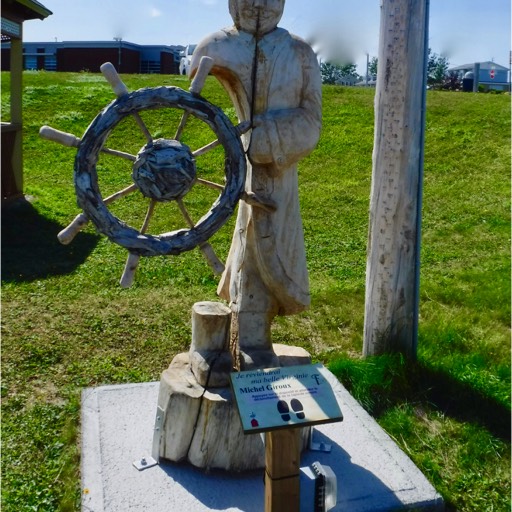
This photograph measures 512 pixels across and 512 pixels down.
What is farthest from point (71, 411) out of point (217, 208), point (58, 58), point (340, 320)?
point (58, 58)

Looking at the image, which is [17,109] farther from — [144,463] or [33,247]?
[144,463]

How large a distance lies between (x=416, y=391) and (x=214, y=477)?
1.60 meters

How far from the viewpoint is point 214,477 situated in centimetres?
288

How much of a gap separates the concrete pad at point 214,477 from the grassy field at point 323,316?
0.17 metres

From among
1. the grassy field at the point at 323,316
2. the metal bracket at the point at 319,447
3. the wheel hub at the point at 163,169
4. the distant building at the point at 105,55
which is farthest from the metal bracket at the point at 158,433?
the distant building at the point at 105,55

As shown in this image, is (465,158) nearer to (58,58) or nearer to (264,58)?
(264,58)

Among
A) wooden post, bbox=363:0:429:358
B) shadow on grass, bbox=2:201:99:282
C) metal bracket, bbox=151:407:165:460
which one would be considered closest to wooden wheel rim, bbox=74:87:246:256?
metal bracket, bbox=151:407:165:460

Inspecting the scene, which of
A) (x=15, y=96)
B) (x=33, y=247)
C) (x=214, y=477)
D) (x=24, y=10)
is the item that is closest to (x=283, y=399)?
(x=214, y=477)

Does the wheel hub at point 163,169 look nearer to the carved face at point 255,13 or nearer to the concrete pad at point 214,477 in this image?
the carved face at point 255,13

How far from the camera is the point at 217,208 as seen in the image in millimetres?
2383

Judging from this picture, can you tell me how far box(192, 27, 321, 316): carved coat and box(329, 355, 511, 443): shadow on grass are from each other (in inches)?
51.1

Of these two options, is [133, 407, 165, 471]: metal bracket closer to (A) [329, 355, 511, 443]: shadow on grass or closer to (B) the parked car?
(A) [329, 355, 511, 443]: shadow on grass

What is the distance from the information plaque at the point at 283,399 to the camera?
201cm

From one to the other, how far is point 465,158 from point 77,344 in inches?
296
